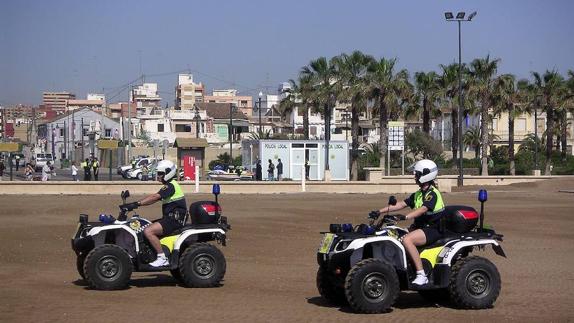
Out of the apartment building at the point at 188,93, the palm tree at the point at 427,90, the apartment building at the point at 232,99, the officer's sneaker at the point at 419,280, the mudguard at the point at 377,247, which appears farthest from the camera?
the apartment building at the point at 232,99

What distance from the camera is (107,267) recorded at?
Answer: 1178cm

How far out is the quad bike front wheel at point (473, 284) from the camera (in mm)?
10547

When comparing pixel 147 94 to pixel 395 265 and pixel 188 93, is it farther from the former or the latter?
pixel 395 265

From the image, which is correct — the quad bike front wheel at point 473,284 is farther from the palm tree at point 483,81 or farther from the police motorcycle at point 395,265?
the palm tree at point 483,81

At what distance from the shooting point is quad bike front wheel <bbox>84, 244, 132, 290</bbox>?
11.7m

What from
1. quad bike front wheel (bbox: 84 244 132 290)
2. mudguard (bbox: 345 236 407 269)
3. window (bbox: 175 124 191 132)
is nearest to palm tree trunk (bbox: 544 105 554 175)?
quad bike front wheel (bbox: 84 244 132 290)

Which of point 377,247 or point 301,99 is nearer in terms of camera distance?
point 377,247

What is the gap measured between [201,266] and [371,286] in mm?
2876

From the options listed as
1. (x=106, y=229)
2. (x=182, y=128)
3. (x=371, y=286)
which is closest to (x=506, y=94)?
(x=106, y=229)

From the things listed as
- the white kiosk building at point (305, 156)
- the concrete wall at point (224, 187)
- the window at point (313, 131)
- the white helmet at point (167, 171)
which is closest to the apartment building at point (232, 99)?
the window at point (313, 131)

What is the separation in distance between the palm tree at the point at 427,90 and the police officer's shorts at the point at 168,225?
50121 millimetres

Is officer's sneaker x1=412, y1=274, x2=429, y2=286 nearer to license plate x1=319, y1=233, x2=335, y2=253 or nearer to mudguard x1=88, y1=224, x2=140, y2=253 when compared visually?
license plate x1=319, y1=233, x2=335, y2=253

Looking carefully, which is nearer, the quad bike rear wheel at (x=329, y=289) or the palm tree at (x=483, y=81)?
the quad bike rear wheel at (x=329, y=289)

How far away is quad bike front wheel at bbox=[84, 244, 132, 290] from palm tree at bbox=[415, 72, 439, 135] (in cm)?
5071
